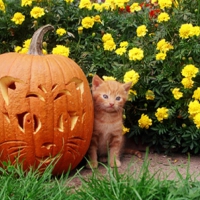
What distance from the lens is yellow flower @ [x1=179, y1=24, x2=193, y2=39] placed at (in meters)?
4.16

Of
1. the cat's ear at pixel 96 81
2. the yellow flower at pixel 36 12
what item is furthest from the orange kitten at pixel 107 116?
the yellow flower at pixel 36 12

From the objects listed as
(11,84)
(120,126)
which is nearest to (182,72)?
(120,126)

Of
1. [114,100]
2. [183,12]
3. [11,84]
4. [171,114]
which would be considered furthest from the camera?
[183,12]

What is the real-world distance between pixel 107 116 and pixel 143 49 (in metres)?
0.87

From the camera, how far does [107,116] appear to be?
13.1 feet

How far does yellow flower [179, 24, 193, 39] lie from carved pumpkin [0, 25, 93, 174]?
109 centimetres

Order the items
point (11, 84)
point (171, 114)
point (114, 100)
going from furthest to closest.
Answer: point (171, 114) → point (114, 100) → point (11, 84)

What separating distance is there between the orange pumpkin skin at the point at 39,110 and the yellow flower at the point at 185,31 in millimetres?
1105

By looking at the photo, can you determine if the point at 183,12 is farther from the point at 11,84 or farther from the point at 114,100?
the point at 11,84

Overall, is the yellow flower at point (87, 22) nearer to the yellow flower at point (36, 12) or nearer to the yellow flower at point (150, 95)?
the yellow flower at point (36, 12)

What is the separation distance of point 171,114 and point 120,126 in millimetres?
502

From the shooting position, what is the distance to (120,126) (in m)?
4.05

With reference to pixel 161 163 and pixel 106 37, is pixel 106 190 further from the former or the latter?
pixel 106 37

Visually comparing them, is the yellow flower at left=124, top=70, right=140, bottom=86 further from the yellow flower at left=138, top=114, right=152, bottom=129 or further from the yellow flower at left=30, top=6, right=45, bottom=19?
the yellow flower at left=30, top=6, right=45, bottom=19
